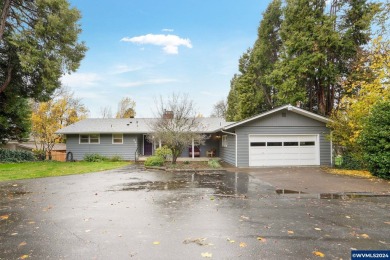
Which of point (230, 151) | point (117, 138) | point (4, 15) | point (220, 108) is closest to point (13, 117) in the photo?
point (4, 15)

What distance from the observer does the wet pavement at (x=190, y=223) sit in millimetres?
3951

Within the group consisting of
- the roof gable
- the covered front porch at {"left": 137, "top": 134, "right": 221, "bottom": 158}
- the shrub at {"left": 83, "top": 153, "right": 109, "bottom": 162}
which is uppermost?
the roof gable

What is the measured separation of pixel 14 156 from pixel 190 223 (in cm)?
2110

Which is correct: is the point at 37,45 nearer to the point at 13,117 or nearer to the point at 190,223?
the point at 13,117

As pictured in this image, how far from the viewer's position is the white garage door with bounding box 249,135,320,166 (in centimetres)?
1653

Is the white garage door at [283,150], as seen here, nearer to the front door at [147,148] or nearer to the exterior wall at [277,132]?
the exterior wall at [277,132]

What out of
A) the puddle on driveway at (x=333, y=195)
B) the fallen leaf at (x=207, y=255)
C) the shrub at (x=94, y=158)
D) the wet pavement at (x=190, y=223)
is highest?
the shrub at (x=94, y=158)

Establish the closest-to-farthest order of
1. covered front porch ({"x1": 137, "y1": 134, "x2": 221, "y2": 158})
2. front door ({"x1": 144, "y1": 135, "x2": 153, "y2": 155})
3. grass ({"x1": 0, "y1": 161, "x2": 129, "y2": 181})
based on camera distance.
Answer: grass ({"x1": 0, "y1": 161, "x2": 129, "y2": 181}), covered front porch ({"x1": 137, "y1": 134, "x2": 221, "y2": 158}), front door ({"x1": 144, "y1": 135, "x2": 153, "y2": 155})

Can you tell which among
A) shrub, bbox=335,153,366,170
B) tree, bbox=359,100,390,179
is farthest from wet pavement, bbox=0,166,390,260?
shrub, bbox=335,153,366,170

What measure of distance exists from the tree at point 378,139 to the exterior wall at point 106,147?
55.5 feet

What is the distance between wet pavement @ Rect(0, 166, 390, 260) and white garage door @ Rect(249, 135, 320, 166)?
7541mm

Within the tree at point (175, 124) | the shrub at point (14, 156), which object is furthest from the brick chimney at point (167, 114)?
the shrub at point (14, 156)

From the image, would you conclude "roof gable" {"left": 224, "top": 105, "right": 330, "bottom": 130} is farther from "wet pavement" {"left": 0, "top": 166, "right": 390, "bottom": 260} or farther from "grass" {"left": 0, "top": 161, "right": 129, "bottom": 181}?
"grass" {"left": 0, "top": 161, "right": 129, "bottom": 181}

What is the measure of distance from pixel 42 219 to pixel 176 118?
39.7 feet
